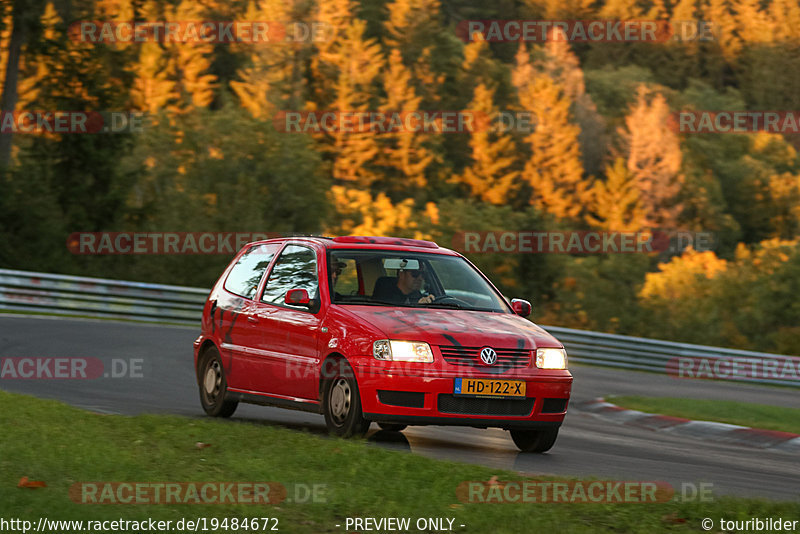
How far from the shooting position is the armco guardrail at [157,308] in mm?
27922

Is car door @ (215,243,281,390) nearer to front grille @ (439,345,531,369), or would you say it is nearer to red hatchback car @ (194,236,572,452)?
red hatchback car @ (194,236,572,452)

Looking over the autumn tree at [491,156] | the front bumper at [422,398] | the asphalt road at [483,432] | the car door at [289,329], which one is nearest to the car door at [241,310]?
the car door at [289,329]

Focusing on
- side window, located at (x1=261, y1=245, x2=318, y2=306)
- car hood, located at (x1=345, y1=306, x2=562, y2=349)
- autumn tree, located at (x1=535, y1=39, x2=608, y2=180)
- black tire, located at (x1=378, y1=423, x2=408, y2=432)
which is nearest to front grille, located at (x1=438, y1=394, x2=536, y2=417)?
car hood, located at (x1=345, y1=306, x2=562, y2=349)

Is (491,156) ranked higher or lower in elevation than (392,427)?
lower

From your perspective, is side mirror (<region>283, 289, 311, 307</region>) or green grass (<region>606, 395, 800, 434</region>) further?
green grass (<region>606, 395, 800, 434</region>)

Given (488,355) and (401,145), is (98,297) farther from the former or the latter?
(401,145)

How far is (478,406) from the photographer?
990cm

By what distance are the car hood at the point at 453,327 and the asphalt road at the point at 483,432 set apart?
897 millimetres

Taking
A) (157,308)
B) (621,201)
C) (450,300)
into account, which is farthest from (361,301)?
(621,201)

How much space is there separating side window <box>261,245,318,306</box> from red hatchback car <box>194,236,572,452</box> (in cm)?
1

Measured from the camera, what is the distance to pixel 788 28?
126 m

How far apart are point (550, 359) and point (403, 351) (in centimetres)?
129

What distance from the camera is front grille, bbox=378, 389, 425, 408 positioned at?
32.2 ft

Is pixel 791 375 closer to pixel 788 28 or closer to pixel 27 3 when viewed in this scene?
pixel 27 3
